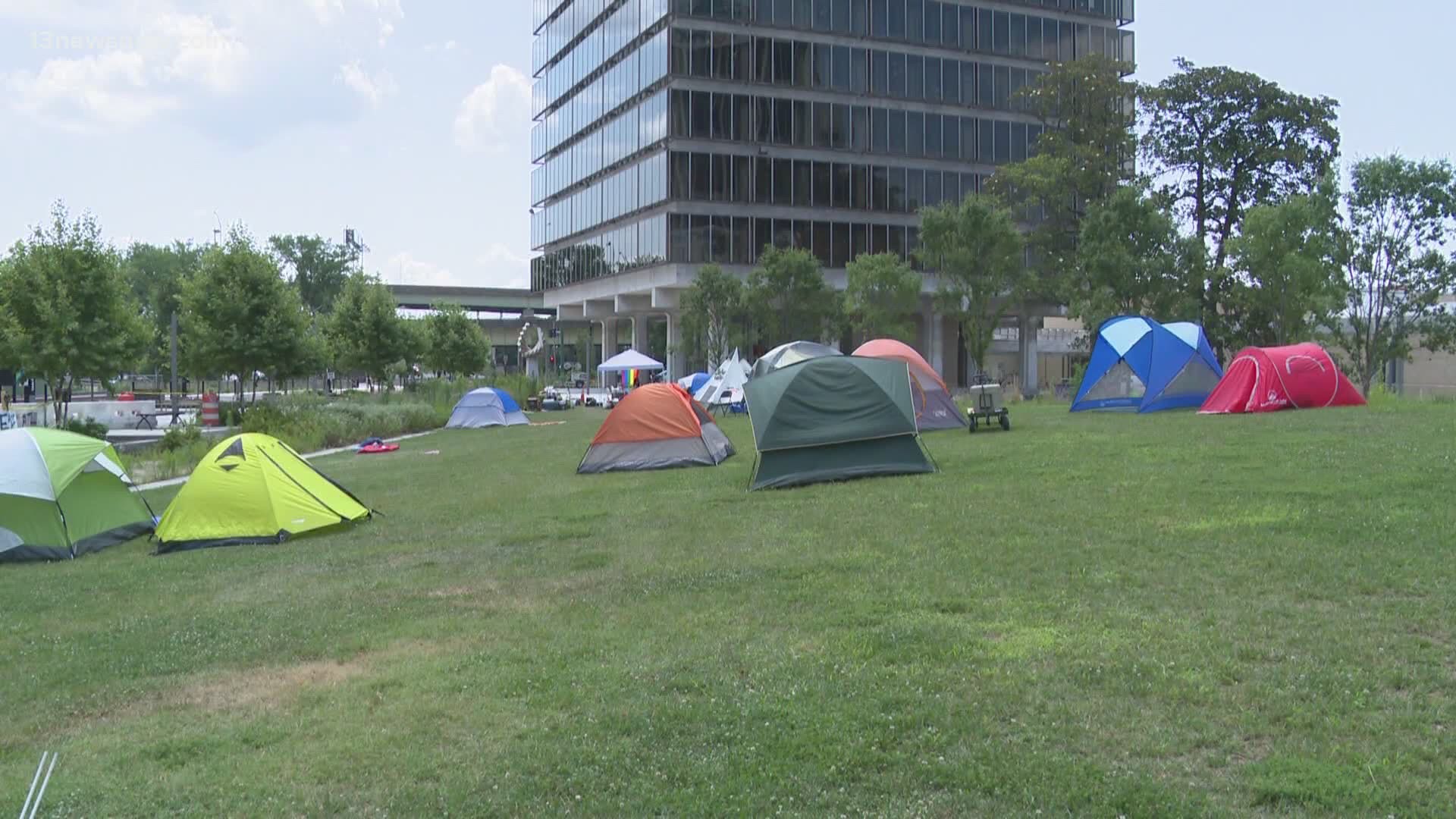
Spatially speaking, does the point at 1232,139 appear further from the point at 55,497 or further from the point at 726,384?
the point at 55,497

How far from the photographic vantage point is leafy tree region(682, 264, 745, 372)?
48344 mm

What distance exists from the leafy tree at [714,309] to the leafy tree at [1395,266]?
23.8 meters

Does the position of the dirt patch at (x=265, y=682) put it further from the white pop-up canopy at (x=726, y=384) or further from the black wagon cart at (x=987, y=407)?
the white pop-up canopy at (x=726, y=384)

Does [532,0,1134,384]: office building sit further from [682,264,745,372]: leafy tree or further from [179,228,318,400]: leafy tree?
[179,228,318,400]: leafy tree

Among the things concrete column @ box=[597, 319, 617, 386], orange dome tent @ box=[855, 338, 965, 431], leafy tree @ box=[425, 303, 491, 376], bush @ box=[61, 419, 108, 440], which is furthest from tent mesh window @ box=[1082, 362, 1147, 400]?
concrete column @ box=[597, 319, 617, 386]

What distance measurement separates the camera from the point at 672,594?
8.49 meters

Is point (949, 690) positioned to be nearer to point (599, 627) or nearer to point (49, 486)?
point (599, 627)

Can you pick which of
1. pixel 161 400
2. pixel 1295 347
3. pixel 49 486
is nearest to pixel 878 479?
pixel 49 486

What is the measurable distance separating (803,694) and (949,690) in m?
0.77

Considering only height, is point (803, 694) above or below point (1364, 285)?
below

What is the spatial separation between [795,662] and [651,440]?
12093mm

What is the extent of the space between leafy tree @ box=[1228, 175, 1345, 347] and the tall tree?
48.2 feet

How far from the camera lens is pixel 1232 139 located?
47562 millimetres

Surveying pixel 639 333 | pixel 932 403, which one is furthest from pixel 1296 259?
pixel 639 333
